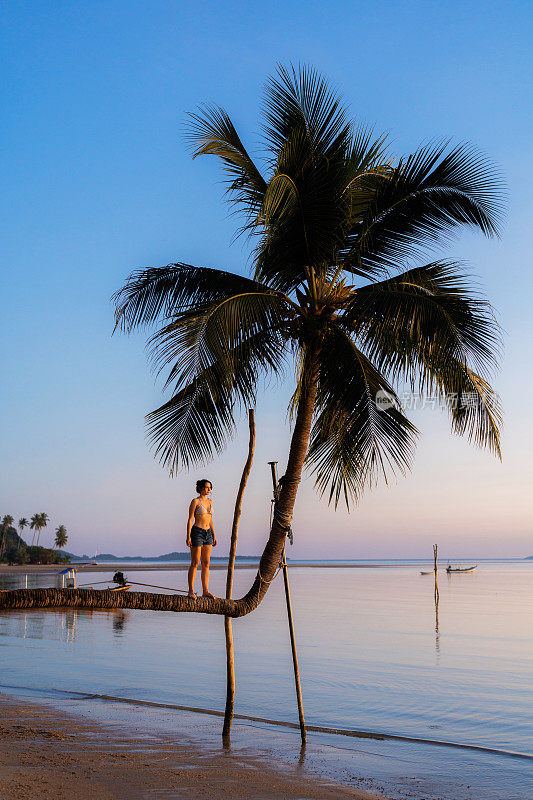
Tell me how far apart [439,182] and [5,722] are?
1007 centimetres

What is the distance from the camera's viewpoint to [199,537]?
7.82m

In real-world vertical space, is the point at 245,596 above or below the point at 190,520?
below

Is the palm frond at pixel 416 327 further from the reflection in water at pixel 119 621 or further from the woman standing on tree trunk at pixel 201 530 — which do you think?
the reflection in water at pixel 119 621

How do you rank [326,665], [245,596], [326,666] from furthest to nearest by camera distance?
[326,665], [326,666], [245,596]

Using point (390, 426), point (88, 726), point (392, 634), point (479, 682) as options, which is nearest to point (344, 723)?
point (88, 726)

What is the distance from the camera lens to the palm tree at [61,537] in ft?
448

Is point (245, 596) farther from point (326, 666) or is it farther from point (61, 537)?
point (61, 537)

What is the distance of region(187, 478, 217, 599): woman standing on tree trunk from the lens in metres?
7.79

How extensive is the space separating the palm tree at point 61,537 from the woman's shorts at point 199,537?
138m

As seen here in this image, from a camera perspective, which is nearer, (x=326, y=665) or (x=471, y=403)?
(x=471, y=403)

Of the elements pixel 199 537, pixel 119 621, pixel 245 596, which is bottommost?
pixel 119 621

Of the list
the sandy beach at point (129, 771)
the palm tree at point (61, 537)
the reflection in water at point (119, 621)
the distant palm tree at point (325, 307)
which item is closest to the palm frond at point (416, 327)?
the distant palm tree at point (325, 307)


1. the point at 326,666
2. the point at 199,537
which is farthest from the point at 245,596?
the point at 326,666

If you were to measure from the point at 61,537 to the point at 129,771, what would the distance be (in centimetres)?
13732
